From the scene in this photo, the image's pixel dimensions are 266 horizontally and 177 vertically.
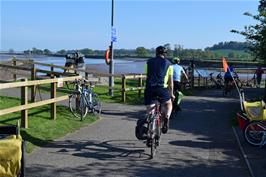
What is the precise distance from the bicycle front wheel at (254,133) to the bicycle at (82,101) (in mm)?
4681

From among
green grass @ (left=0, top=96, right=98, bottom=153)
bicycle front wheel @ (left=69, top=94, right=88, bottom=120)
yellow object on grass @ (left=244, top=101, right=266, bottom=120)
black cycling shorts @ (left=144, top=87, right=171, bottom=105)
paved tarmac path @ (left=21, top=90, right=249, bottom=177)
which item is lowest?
paved tarmac path @ (left=21, top=90, right=249, bottom=177)

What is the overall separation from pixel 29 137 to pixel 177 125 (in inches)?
187

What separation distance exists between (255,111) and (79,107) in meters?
5.08

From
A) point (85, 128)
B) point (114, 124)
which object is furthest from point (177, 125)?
point (85, 128)

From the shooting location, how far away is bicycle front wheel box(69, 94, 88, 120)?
14.0 metres

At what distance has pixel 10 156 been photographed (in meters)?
5.50

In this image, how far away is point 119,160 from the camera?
9.00 meters

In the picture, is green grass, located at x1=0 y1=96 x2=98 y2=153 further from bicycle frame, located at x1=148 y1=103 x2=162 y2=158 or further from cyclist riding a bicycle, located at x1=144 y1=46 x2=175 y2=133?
cyclist riding a bicycle, located at x1=144 y1=46 x2=175 y2=133

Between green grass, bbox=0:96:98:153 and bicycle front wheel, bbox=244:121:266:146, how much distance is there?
3.99m

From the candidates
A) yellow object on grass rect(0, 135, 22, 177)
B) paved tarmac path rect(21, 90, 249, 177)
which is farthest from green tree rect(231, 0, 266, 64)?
yellow object on grass rect(0, 135, 22, 177)

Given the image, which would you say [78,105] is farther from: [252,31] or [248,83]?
[248,83]

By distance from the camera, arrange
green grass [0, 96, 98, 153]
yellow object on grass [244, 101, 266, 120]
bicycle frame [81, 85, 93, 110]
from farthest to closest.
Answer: bicycle frame [81, 85, 93, 110]
yellow object on grass [244, 101, 266, 120]
green grass [0, 96, 98, 153]

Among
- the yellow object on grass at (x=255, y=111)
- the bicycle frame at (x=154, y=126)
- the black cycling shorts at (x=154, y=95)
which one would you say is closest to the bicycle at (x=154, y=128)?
the bicycle frame at (x=154, y=126)

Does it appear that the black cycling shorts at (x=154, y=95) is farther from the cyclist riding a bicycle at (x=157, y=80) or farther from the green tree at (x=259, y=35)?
the green tree at (x=259, y=35)
